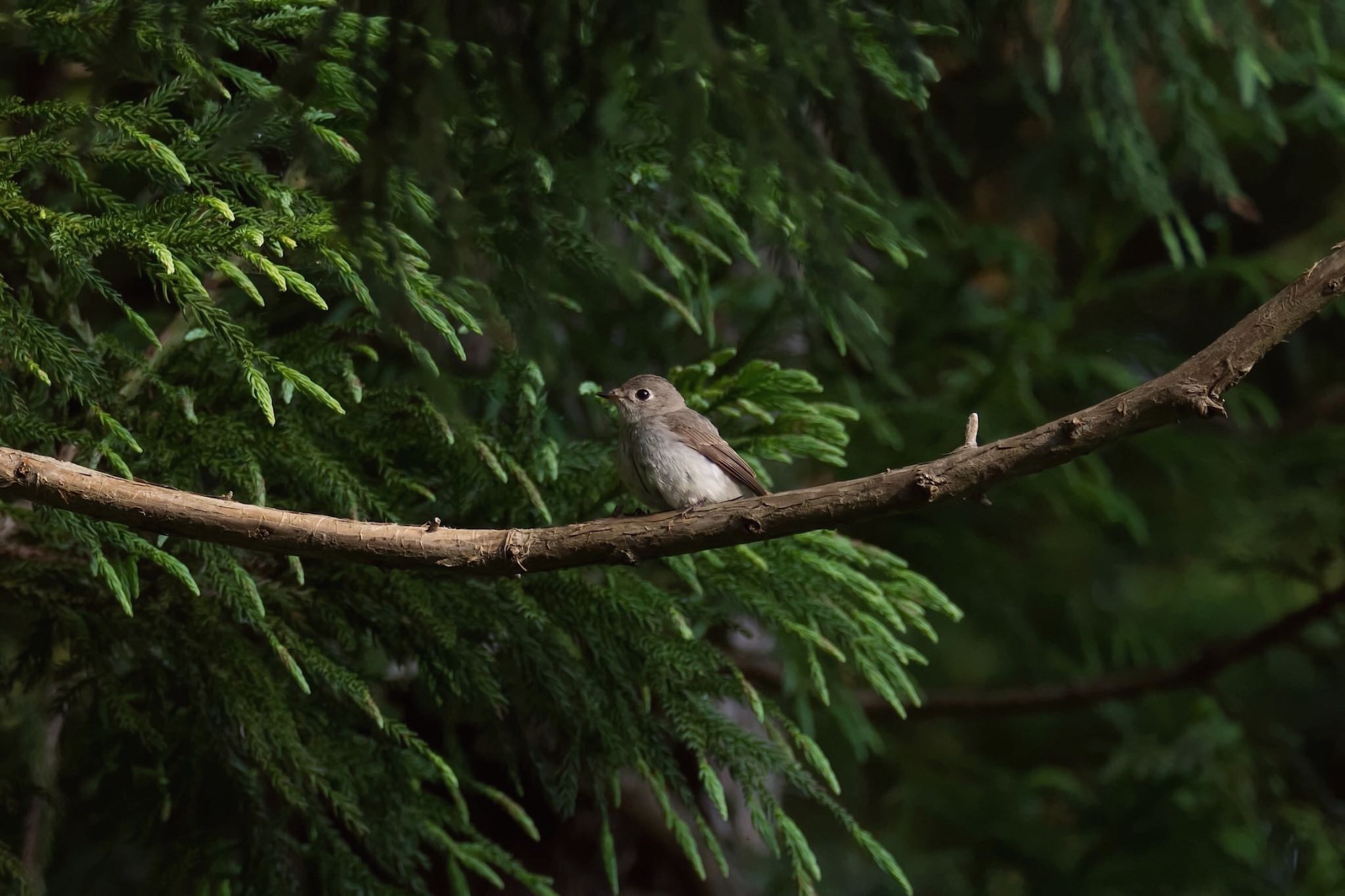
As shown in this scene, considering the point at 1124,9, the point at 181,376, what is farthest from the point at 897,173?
the point at 181,376

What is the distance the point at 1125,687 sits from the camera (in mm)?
5555

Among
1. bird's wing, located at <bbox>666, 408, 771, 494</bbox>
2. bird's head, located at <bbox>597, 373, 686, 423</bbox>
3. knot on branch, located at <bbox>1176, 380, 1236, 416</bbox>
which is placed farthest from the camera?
bird's head, located at <bbox>597, 373, 686, 423</bbox>

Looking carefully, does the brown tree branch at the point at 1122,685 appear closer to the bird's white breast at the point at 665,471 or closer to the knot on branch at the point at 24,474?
the bird's white breast at the point at 665,471

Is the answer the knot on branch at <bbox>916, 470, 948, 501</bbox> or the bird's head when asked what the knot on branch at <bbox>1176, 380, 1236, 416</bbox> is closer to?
the knot on branch at <bbox>916, 470, 948, 501</bbox>

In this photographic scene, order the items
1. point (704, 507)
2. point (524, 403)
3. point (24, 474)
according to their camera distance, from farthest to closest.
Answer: point (524, 403), point (704, 507), point (24, 474)

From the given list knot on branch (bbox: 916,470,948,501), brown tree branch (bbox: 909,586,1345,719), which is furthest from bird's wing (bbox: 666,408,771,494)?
brown tree branch (bbox: 909,586,1345,719)

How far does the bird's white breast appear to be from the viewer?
3.49 meters

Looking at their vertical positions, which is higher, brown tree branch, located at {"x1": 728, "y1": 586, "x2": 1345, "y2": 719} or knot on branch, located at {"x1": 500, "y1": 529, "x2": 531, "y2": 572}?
knot on branch, located at {"x1": 500, "y1": 529, "x2": 531, "y2": 572}

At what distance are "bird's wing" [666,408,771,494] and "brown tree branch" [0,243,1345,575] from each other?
1.06 metres

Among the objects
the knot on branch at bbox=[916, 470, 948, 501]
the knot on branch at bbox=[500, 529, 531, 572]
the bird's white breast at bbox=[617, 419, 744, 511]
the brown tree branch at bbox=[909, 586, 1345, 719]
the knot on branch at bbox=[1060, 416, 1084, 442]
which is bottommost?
the brown tree branch at bbox=[909, 586, 1345, 719]

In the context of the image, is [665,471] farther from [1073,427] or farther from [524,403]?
[1073,427]

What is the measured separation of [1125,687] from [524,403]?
3.63m

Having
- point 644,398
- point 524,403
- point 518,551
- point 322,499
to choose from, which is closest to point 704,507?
point 518,551

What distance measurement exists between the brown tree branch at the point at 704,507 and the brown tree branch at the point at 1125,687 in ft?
10.8
